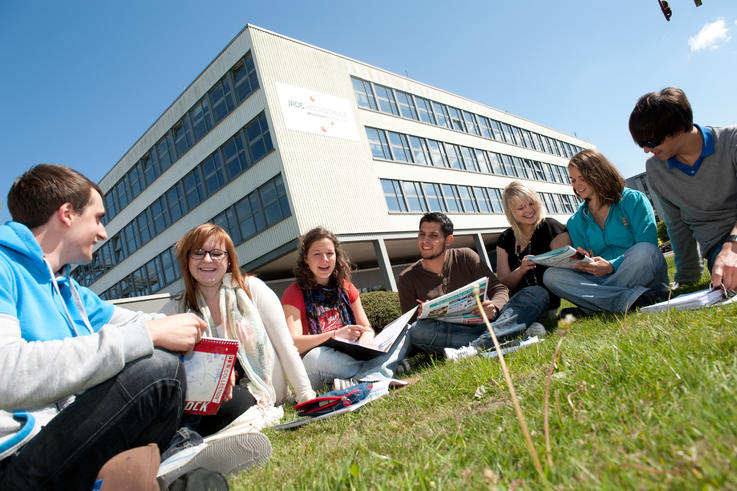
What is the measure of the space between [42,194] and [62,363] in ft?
2.97

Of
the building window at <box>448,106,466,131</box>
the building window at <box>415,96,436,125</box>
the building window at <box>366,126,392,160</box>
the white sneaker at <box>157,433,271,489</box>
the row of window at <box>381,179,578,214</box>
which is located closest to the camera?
the white sneaker at <box>157,433,271,489</box>

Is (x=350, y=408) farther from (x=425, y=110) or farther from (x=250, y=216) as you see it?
(x=425, y=110)

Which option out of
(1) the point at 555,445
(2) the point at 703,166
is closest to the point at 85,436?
(1) the point at 555,445

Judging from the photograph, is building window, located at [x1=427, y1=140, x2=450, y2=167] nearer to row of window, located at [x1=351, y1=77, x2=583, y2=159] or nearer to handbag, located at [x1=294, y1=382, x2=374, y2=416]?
row of window, located at [x1=351, y1=77, x2=583, y2=159]

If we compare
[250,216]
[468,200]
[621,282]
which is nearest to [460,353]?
[621,282]

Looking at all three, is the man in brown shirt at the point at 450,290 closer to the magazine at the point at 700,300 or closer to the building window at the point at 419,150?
the magazine at the point at 700,300

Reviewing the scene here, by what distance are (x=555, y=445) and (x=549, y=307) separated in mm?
3419

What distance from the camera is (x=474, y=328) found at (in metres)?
3.75

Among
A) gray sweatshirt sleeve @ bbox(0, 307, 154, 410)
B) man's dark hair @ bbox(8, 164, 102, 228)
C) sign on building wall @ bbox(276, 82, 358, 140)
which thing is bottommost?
gray sweatshirt sleeve @ bbox(0, 307, 154, 410)

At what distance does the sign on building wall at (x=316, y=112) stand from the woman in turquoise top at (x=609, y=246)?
14.2m

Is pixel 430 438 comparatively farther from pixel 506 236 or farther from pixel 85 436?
pixel 506 236

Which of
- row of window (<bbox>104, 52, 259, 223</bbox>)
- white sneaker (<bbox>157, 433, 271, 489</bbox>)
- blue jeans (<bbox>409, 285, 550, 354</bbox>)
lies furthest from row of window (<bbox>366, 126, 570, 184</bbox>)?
white sneaker (<bbox>157, 433, 271, 489</bbox>)

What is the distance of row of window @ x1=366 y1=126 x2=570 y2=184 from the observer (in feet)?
67.2

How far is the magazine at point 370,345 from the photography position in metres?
3.26
